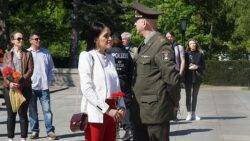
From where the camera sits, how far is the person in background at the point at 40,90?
10.9m

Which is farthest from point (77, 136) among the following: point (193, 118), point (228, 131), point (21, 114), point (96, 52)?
point (96, 52)

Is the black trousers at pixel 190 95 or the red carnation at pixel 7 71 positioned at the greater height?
the red carnation at pixel 7 71

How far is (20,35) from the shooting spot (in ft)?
33.0

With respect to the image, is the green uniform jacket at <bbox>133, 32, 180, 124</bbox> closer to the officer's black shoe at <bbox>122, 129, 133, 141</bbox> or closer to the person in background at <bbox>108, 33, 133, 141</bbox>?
the person in background at <bbox>108, 33, 133, 141</bbox>

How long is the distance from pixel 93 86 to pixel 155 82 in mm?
608

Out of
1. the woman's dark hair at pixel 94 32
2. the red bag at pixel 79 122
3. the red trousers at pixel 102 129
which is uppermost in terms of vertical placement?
the woman's dark hair at pixel 94 32

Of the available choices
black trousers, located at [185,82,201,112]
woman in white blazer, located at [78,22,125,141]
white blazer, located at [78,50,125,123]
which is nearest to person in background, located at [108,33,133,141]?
woman in white blazer, located at [78,22,125,141]

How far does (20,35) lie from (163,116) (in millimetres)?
4654

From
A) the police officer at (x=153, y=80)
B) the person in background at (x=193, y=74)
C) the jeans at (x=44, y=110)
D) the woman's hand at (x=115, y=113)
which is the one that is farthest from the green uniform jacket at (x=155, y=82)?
the person in background at (x=193, y=74)

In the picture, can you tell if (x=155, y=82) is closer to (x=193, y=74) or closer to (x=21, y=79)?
(x=21, y=79)

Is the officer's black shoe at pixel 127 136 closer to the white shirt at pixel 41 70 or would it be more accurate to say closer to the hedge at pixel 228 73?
the white shirt at pixel 41 70

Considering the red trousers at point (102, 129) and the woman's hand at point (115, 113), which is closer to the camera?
the woman's hand at point (115, 113)

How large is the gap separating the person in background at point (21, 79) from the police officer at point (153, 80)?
4.21m

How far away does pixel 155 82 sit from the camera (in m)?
5.95
